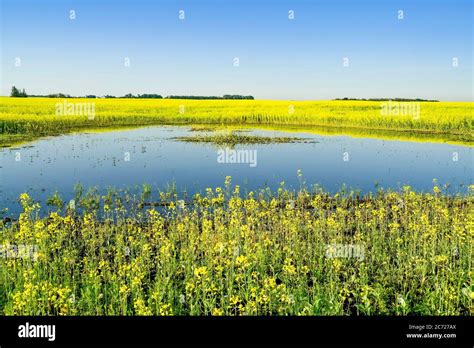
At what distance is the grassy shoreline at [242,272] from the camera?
4887mm

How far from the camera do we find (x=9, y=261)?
596 centimetres

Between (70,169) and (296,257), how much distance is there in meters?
12.4

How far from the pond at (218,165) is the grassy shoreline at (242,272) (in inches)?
159

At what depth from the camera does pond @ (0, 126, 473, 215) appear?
13898mm

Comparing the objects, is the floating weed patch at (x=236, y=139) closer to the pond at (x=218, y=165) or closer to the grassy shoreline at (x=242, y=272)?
the pond at (x=218, y=165)

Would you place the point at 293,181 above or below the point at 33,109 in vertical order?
below

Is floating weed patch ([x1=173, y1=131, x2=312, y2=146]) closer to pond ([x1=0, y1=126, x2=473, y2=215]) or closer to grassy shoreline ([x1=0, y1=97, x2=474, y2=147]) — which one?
pond ([x1=0, y1=126, x2=473, y2=215])

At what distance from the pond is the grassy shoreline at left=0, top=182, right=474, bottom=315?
4.03 metres
